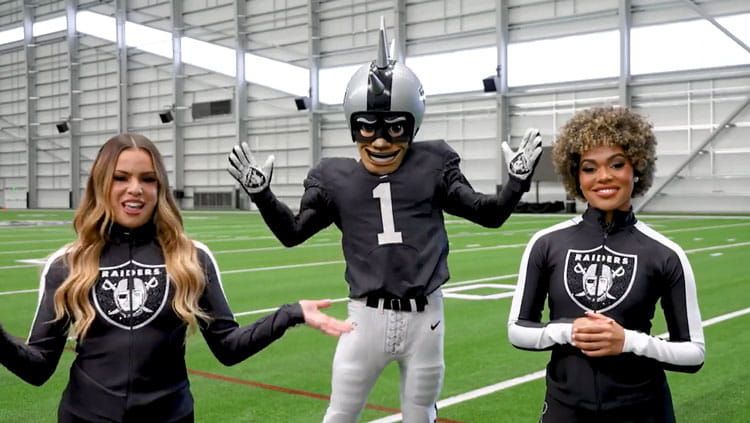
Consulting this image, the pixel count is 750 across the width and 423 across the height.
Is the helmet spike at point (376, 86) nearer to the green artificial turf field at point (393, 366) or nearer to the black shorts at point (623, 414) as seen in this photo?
the black shorts at point (623, 414)

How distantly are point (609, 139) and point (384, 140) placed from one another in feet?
3.32

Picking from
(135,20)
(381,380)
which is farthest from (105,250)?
(135,20)

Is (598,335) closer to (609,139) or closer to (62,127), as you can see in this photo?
(609,139)

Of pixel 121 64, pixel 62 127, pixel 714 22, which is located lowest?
pixel 62 127

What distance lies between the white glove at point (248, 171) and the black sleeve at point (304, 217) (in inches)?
4.2

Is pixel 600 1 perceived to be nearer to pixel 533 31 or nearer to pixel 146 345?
pixel 533 31

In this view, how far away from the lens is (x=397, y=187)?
354cm

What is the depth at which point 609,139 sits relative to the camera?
2850mm

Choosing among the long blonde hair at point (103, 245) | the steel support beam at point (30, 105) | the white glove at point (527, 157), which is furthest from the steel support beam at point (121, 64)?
the long blonde hair at point (103, 245)

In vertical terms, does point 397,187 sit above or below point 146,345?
above

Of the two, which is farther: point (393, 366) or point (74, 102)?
point (74, 102)

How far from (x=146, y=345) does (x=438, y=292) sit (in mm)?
1298

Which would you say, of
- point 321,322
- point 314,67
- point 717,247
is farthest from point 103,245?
point 314,67

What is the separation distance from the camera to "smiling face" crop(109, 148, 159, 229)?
2.70m
